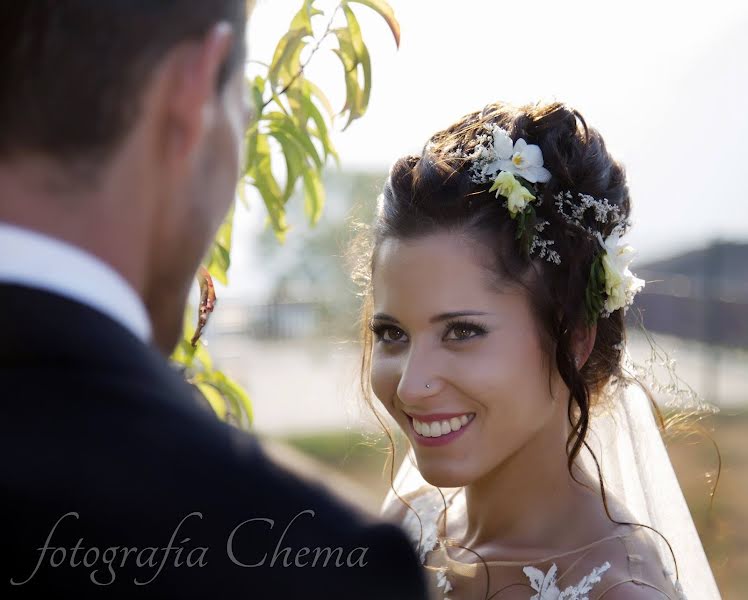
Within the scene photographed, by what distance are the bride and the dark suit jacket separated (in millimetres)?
1326

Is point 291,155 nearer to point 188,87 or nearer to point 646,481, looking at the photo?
point 188,87

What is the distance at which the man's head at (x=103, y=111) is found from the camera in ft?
2.99

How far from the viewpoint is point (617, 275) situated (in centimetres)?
242

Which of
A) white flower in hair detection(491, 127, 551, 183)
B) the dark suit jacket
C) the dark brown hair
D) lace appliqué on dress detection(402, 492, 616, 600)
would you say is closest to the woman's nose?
lace appliqué on dress detection(402, 492, 616, 600)

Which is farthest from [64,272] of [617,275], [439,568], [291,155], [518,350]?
[439,568]

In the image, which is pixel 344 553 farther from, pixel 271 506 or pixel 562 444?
pixel 562 444

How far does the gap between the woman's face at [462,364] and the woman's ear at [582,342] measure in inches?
5.5

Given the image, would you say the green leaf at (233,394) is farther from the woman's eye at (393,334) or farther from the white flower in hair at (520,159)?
the white flower in hair at (520,159)

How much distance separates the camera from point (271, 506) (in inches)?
36.5

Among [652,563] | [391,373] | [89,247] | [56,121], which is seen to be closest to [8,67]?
[56,121]

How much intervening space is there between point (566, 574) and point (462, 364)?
1.96ft

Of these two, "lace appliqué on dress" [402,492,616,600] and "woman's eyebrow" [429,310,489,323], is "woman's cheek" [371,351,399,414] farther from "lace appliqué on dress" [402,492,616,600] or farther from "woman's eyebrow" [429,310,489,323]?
"lace appliqué on dress" [402,492,616,600]

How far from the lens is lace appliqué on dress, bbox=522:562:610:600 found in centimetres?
218

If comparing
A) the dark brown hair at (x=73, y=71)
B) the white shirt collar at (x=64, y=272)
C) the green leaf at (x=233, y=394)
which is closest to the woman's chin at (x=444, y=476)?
the green leaf at (x=233, y=394)
